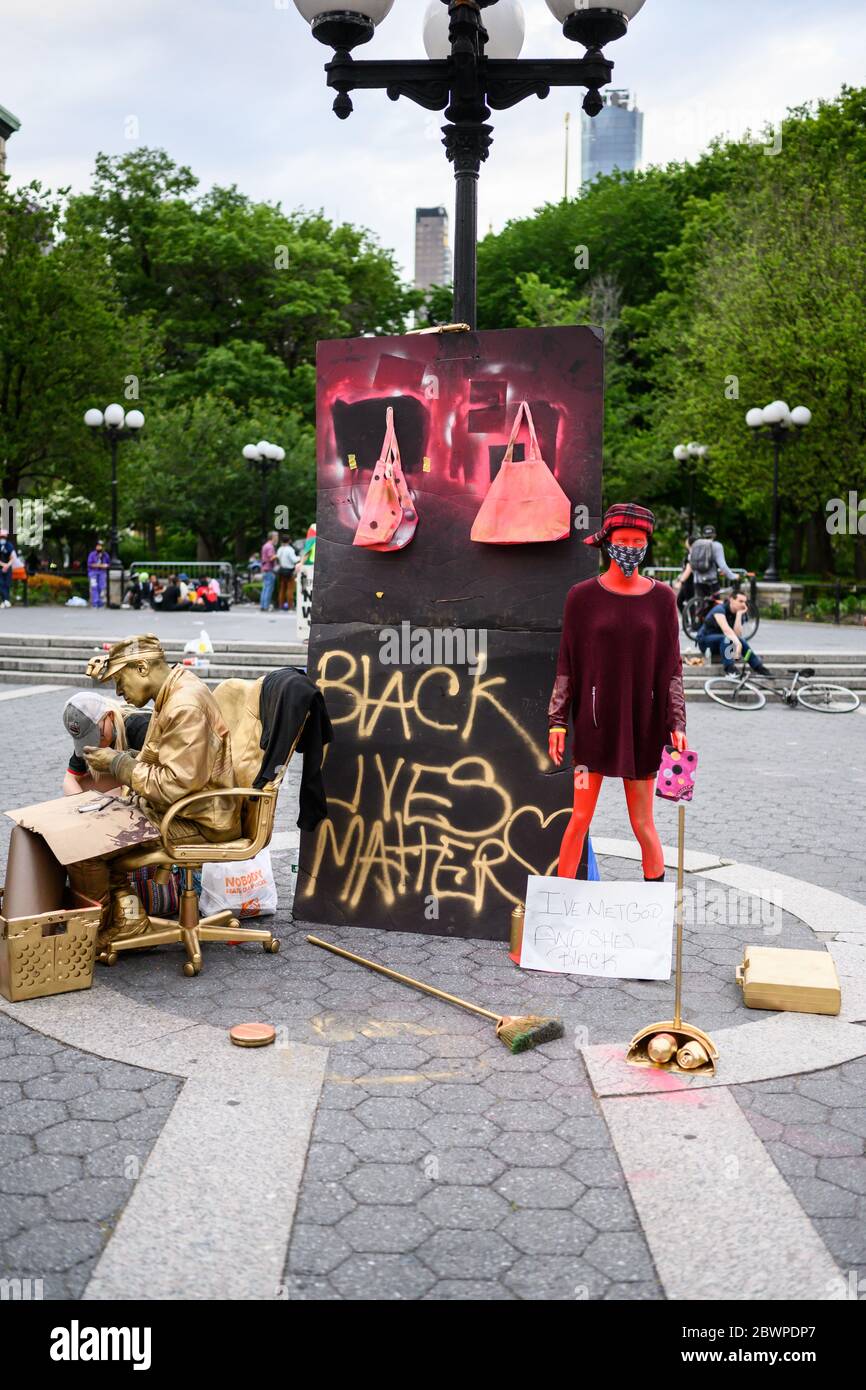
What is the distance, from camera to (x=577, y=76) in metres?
6.35

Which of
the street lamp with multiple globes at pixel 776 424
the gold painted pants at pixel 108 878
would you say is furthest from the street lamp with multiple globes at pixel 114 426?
the gold painted pants at pixel 108 878

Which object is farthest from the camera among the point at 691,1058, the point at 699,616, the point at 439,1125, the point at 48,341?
the point at 48,341

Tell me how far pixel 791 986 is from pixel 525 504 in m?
2.34

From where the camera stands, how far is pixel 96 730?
561cm

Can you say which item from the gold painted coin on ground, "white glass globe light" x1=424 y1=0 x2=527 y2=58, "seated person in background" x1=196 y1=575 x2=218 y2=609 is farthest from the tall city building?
the gold painted coin on ground

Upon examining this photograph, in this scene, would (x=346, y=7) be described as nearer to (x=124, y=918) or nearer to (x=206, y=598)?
(x=124, y=918)

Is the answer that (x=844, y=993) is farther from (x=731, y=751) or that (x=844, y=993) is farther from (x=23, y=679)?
(x=23, y=679)

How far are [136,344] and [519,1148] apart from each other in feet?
105

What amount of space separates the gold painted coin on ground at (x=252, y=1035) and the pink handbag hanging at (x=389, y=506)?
2.35 metres

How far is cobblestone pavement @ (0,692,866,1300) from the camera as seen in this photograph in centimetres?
310

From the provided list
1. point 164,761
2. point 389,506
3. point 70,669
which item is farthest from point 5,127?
point 164,761

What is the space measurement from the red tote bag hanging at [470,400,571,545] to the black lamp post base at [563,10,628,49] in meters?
2.34

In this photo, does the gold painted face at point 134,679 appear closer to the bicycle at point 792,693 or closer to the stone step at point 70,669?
the bicycle at point 792,693
